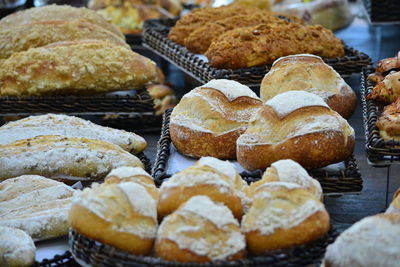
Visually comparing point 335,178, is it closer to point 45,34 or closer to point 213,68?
point 213,68

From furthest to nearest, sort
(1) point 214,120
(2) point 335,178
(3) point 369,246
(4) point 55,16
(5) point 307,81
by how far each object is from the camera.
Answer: (4) point 55,16 < (5) point 307,81 < (1) point 214,120 < (2) point 335,178 < (3) point 369,246

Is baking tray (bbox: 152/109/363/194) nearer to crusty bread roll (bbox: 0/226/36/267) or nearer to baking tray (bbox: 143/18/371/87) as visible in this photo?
crusty bread roll (bbox: 0/226/36/267)

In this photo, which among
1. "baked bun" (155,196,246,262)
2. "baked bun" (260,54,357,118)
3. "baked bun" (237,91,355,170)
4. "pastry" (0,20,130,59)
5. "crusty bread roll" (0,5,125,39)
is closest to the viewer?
"baked bun" (155,196,246,262)

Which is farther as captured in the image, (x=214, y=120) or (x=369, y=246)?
(x=214, y=120)

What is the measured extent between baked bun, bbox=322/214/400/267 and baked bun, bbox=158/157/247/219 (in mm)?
257

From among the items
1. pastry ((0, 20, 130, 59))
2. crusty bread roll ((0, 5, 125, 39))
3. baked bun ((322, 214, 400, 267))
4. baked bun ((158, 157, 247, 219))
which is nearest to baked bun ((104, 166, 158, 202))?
baked bun ((158, 157, 247, 219))

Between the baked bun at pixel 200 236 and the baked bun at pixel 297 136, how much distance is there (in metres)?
0.55

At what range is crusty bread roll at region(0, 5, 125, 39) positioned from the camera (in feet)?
12.3

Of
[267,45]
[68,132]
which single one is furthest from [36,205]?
[267,45]

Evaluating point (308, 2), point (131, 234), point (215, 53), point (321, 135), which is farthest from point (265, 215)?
point (308, 2)

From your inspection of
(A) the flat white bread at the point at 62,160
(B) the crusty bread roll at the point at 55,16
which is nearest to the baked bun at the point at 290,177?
(A) the flat white bread at the point at 62,160

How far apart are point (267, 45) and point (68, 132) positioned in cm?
97

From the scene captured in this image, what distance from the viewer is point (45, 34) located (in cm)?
346

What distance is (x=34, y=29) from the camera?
11.4ft
